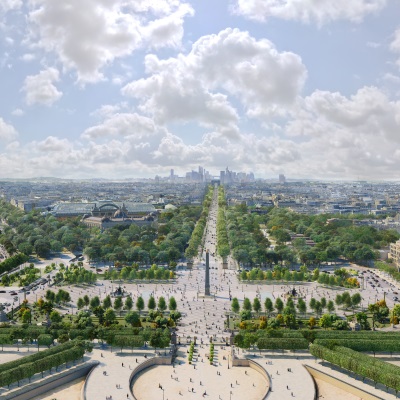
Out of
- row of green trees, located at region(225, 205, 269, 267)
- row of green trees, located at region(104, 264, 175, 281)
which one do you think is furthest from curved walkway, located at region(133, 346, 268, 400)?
row of green trees, located at region(225, 205, 269, 267)

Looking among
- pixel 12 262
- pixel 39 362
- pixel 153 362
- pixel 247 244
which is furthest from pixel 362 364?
pixel 12 262

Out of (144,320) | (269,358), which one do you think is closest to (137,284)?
(144,320)

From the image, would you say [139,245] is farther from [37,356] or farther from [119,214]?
[37,356]

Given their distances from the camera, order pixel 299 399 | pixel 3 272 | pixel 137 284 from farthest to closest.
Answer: pixel 3 272 → pixel 137 284 → pixel 299 399

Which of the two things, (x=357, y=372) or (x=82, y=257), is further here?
(x=82, y=257)

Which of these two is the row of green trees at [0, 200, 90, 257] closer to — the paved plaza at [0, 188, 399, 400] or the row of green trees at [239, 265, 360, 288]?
the paved plaza at [0, 188, 399, 400]

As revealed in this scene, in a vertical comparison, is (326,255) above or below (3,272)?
above

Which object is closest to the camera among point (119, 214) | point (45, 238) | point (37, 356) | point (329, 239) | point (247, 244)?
point (37, 356)

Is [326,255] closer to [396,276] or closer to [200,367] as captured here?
[396,276]
